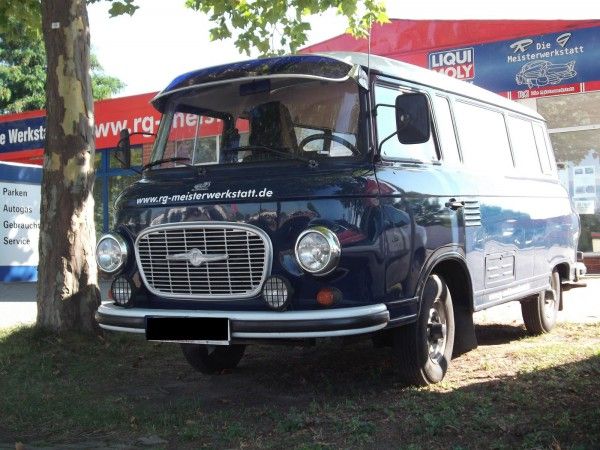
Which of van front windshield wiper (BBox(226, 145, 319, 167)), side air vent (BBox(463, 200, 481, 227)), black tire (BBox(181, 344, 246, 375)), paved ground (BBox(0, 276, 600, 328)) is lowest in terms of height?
black tire (BBox(181, 344, 246, 375))

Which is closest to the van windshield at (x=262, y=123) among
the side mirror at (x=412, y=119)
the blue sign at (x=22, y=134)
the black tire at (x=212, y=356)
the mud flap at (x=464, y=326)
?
the side mirror at (x=412, y=119)

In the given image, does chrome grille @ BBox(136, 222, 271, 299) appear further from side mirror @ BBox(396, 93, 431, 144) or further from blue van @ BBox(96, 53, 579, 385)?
side mirror @ BBox(396, 93, 431, 144)

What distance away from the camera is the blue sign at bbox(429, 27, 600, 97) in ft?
48.4

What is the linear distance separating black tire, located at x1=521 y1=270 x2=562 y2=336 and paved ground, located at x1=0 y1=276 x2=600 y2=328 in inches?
35.6

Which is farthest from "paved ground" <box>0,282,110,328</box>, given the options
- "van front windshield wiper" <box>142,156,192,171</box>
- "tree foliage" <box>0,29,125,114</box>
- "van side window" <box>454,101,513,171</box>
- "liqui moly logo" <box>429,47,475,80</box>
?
"tree foliage" <box>0,29,125,114</box>

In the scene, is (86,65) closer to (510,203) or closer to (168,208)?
(168,208)

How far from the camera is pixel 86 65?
8.09m

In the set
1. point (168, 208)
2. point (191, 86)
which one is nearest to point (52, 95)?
point (191, 86)

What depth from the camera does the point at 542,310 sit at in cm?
832

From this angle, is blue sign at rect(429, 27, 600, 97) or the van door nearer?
the van door

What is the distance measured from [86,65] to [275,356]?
11.6ft

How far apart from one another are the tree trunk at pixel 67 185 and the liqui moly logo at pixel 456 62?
9.72m

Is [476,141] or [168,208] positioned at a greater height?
[476,141]

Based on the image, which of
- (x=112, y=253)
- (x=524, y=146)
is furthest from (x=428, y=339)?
(x=524, y=146)
